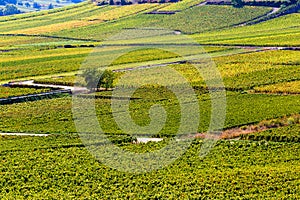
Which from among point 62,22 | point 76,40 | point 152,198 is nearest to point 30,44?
point 76,40

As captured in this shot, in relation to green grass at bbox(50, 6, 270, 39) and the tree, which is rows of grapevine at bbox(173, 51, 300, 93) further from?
green grass at bbox(50, 6, 270, 39)

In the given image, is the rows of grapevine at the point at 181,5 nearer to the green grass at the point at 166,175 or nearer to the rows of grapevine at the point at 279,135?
the rows of grapevine at the point at 279,135

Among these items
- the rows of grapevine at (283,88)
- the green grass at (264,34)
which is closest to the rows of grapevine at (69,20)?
the green grass at (264,34)

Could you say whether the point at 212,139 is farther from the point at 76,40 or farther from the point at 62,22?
the point at 62,22

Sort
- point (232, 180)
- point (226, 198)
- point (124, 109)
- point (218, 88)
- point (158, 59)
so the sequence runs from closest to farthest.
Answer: point (226, 198), point (232, 180), point (124, 109), point (218, 88), point (158, 59)

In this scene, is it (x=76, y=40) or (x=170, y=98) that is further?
(x=76, y=40)

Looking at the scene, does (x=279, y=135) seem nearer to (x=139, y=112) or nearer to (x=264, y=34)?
(x=139, y=112)

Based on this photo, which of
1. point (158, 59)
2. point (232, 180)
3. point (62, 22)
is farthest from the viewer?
point (62, 22)
